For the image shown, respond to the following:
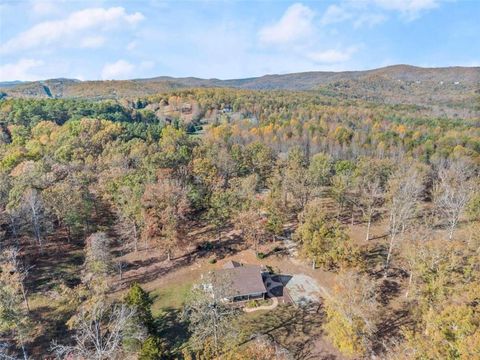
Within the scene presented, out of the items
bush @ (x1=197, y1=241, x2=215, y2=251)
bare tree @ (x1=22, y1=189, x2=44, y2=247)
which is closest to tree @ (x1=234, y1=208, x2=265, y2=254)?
bush @ (x1=197, y1=241, x2=215, y2=251)

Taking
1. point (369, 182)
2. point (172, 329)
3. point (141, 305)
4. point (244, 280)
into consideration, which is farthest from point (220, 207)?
point (369, 182)

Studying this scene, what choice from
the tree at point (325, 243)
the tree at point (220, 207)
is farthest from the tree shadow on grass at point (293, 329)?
the tree at point (220, 207)

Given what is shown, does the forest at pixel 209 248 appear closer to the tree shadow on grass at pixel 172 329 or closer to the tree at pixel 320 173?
the tree shadow on grass at pixel 172 329

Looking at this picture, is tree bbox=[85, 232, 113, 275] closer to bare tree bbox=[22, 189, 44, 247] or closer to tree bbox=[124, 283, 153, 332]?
tree bbox=[124, 283, 153, 332]

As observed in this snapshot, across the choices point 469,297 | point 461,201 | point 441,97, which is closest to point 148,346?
point 469,297

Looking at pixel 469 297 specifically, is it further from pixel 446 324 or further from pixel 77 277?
pixel 77 277
